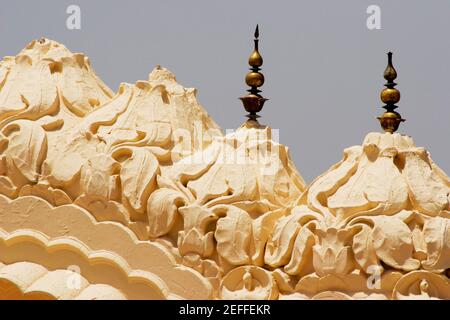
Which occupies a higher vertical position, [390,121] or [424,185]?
[390,121]

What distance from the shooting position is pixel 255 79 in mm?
15156

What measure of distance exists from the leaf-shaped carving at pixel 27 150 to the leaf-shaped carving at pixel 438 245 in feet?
11.0

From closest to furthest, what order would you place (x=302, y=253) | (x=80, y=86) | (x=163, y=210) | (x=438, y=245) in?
(x=438, y=245)
(x=302, y=253)
(x=163, y=210)
(x=80, y=86)

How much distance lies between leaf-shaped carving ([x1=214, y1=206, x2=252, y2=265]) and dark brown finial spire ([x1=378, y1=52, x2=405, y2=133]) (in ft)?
4.46

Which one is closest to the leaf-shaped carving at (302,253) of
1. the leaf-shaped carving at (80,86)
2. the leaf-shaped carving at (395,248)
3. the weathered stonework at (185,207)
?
the weathered stonework at (185,207)

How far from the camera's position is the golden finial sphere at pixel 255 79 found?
49.7 feet

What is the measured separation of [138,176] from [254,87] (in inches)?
48.8

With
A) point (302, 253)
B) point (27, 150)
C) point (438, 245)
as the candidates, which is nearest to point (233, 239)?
point (302, 253)

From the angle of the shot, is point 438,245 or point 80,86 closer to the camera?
point 438,245

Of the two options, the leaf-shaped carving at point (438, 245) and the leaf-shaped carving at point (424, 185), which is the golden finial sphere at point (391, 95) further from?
the leaf-shaped carving at point (438, 245)

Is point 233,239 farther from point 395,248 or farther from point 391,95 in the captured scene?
point 391,95

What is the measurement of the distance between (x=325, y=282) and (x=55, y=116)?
9.64 ft

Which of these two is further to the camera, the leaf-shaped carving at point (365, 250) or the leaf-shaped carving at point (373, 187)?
the leaf-shaped carving at point (373, 187)

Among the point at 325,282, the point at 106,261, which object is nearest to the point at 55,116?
the point at 106,261
